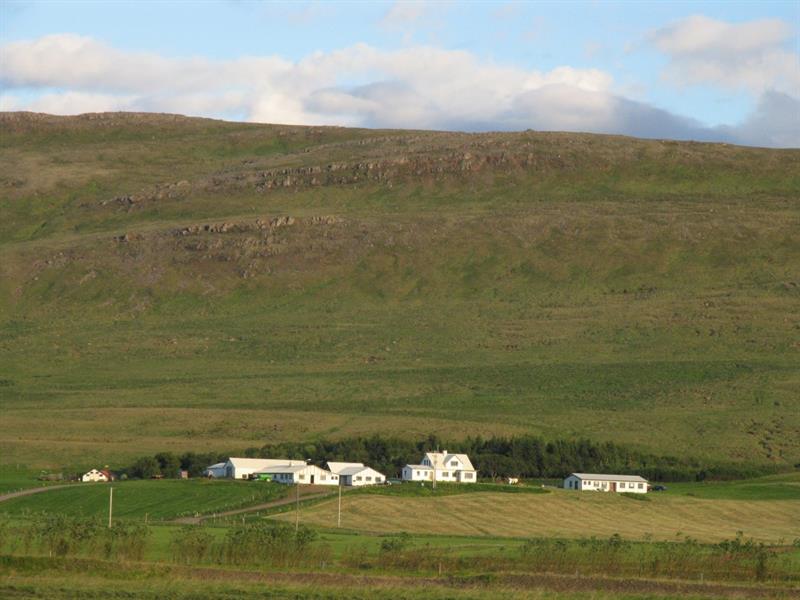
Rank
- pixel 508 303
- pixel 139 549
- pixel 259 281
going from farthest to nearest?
pixel 259 281 < pixel 508 303 < pixel 139 549

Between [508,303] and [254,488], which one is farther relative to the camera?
[508,303]

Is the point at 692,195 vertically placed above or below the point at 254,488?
above

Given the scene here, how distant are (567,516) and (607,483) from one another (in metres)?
12.1

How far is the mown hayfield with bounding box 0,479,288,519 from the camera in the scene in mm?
68000

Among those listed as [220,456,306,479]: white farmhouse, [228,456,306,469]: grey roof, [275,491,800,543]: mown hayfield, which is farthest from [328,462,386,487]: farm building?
[275,491,800,543]: mown hayfield

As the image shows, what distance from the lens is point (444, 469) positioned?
8331 centimetres

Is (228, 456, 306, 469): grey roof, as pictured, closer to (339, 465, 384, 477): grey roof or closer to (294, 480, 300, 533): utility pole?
(339, 465, 384, 477): grey roof

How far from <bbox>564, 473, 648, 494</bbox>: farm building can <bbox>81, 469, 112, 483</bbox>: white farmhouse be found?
22.9 meters

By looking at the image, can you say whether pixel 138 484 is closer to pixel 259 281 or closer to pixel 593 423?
pixel 593 423

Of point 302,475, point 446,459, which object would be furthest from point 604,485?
point 302,475

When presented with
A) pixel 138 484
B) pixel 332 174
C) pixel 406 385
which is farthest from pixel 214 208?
pixel 138 484

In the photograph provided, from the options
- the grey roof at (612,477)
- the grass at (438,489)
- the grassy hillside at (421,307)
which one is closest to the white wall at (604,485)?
the grey roof at (612,477)

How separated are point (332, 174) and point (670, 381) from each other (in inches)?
3355

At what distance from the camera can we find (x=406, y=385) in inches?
4749
